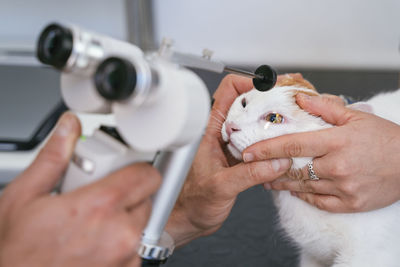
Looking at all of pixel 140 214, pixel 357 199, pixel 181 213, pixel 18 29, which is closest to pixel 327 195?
pixel 357 199

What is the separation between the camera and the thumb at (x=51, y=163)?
0.30 m

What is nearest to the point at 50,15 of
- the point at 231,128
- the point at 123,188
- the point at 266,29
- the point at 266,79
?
the point at 266,29

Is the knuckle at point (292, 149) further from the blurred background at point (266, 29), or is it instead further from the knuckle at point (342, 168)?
the blurred background at point (266, 29)

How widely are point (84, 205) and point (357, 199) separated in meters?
0.44

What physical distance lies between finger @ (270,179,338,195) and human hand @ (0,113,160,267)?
0.36 meters

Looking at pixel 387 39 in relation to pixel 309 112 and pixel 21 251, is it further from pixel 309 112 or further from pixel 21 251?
pixel 21 251

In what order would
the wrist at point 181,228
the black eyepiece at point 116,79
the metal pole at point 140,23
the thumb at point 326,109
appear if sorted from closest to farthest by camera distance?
the black eyepiece at point 116,79 < the thumb at point 326,109 < the wrist at point 181,228 < the metal pole at point 140,23

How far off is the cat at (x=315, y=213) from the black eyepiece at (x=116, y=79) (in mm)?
368

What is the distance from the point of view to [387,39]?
1.44 metres

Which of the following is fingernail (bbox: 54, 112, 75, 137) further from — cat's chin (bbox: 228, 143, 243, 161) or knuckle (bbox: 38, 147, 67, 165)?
cat's chin (bbox: 228, 143, 243, 161)

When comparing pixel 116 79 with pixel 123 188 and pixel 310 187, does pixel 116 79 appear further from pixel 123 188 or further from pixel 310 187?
pixel 310 187

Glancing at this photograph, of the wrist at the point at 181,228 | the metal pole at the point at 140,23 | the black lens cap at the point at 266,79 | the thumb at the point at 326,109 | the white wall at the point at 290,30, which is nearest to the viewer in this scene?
the black lens cap at the point at 266,79

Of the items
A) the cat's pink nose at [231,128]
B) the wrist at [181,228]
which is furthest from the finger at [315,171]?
the wrist at [181,228]

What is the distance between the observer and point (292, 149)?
0.52m
